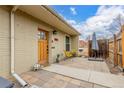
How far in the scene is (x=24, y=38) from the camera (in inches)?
162

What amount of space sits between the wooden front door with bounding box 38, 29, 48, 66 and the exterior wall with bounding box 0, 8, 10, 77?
2001 millimetres

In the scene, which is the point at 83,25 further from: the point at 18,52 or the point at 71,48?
the point at 18,52

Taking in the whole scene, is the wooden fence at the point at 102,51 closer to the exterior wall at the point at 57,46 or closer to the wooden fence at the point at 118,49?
the wooden fence at the point at 118,49

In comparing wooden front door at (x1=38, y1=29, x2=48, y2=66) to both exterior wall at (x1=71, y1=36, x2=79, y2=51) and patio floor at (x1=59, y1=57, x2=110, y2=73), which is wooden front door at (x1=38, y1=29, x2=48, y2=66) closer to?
patio floor at (x1=59, y1=57, x2=110, y2=73)

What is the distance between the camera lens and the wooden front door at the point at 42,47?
536 cm

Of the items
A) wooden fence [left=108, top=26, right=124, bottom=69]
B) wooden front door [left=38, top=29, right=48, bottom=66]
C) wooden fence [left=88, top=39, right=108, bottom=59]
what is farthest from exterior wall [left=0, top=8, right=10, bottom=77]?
wooden fence [left=88, top=39, right=108, bottom=59]

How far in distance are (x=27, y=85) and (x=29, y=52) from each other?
182cm

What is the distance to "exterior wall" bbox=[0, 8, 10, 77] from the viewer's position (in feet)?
10.6

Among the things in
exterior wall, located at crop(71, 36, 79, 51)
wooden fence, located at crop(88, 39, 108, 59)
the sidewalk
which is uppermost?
exterior wall, located at crop(71, 36, 79, 51)

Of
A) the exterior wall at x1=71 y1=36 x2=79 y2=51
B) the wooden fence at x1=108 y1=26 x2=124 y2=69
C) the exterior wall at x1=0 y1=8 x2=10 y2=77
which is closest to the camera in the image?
the exterior wall at x1=0 y1=8 x2=10 y2=77

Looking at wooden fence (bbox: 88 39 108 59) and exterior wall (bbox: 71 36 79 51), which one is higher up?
exterior wall (bbox: 71 36 79 51)

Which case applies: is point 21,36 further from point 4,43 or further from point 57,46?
point 57,46

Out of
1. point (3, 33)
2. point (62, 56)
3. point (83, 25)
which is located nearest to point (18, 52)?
point (3, 33)

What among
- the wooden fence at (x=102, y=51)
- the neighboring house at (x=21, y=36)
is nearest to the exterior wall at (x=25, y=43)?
the neighboring house at (x=21, y=36)
